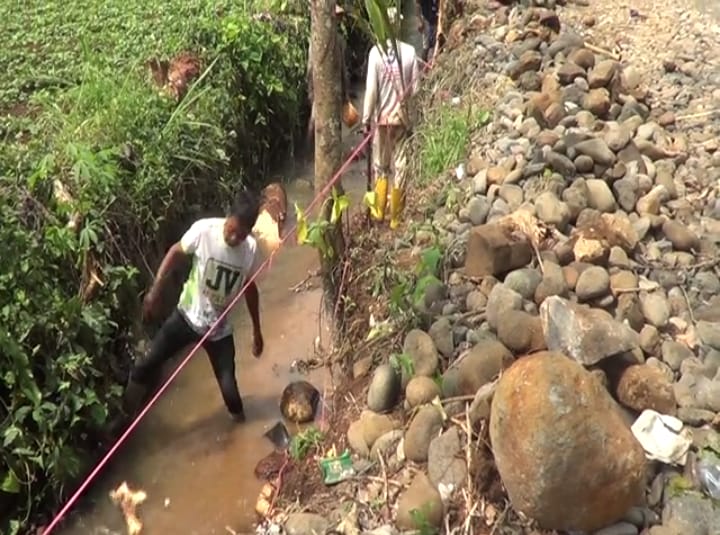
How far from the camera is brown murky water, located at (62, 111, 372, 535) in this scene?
4.81 metres

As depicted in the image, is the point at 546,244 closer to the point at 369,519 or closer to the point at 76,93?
the point at 369,519

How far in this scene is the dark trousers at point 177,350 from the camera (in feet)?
16.0

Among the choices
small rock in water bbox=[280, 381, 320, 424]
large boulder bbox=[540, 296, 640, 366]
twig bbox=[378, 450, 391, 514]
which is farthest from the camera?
small rock in water bbox=[280, 381, 320, 424]

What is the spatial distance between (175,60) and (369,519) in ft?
13.3

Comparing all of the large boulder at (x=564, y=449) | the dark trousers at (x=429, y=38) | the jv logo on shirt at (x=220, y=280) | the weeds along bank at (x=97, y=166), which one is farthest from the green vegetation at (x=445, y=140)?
the large boulder at (x=564, y=449)

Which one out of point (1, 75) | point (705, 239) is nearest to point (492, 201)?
point (705, 239)

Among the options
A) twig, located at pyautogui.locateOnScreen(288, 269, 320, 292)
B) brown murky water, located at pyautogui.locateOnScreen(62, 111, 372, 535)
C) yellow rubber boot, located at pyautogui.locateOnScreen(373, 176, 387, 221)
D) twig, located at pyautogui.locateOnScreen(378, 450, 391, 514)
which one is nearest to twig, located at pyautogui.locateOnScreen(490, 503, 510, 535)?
twig, located at pyautogui.locateOnScreen(378, 450, 391, 514)

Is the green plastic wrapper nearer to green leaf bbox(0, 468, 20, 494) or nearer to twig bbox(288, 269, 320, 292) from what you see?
green leaf bbox(0, 468, 20, 494)

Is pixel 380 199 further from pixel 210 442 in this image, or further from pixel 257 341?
pixel 210 442

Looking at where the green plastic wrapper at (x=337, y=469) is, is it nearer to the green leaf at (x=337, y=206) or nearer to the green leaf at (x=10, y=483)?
the green leaf at (x=337, y=206)

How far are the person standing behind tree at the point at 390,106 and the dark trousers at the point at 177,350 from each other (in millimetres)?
1261

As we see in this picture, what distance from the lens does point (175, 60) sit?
672 cm

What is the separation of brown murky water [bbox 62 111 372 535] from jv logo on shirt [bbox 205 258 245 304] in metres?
0.92

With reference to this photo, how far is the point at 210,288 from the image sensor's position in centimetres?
474
